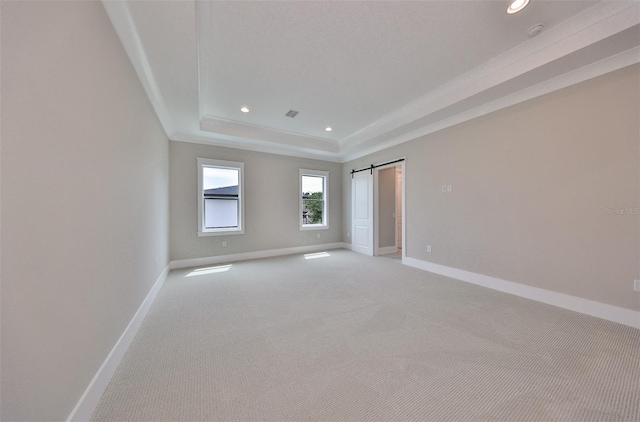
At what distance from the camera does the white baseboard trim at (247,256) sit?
15.2 ft

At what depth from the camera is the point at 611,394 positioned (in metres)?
1.44

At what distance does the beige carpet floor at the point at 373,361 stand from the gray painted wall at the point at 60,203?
0.51m

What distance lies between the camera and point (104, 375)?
1.52m

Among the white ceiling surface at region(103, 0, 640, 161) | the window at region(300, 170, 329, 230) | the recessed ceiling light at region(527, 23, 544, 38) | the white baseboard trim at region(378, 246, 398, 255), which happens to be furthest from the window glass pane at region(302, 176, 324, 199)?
the recessed ceiling light at region(527, 23, 544, 38)

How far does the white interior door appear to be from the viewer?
18.6ft

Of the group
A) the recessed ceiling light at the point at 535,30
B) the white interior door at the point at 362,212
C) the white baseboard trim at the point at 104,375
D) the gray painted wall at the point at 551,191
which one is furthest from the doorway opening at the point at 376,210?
the white baseboard trim at the point at 104,375

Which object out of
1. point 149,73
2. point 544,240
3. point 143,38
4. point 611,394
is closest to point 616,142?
point 544,240

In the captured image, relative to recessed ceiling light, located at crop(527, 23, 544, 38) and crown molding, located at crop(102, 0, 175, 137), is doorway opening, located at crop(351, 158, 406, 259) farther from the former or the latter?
crown molding, located at crop(102, 0, 175, 137)

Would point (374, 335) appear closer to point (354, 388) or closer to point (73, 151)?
point (354, 388)

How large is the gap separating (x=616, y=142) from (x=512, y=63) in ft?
4.28

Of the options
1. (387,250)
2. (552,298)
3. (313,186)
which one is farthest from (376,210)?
(552,298)

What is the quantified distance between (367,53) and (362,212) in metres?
3.86

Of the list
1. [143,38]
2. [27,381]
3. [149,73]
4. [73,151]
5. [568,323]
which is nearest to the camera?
[27,381]

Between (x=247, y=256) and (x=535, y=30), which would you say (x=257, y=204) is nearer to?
(x=247, y=256)
